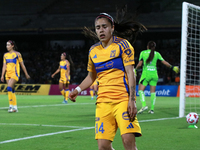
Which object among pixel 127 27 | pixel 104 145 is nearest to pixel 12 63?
pixel 127 27

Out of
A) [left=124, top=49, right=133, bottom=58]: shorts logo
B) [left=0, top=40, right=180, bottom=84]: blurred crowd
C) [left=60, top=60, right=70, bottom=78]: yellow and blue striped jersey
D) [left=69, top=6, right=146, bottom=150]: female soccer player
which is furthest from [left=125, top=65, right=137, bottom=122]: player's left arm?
[left=0, top=40, right=180, bottom=84]: blurred crowd

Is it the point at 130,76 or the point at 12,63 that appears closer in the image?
the point at 130,76

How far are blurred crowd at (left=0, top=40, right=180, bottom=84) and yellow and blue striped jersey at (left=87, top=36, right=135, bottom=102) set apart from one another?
28.0 metres

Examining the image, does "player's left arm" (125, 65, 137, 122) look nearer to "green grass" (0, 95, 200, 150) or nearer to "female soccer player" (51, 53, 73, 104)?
"green grass" (0, 95, 200, 150)

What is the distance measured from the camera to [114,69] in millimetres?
4277

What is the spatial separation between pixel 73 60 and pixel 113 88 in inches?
1463

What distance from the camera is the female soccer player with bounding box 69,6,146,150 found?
4.04 meters

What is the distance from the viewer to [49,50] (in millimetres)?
44719

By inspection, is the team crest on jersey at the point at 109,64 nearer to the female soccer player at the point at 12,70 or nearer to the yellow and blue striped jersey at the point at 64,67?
the female soccer player at the point at 12,70

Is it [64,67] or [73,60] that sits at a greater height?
[73,60]

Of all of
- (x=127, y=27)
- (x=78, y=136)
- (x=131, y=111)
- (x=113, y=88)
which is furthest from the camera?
(x=78, y=136)

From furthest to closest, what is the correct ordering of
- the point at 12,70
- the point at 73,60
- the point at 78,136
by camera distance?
1. the point at 73,60
2. the point at 12,70
3. the point at 78,136

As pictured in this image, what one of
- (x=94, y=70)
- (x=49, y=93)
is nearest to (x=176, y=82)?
(x=49, y=93)

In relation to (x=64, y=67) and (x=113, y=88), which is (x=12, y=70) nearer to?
(x=64, y=67)
